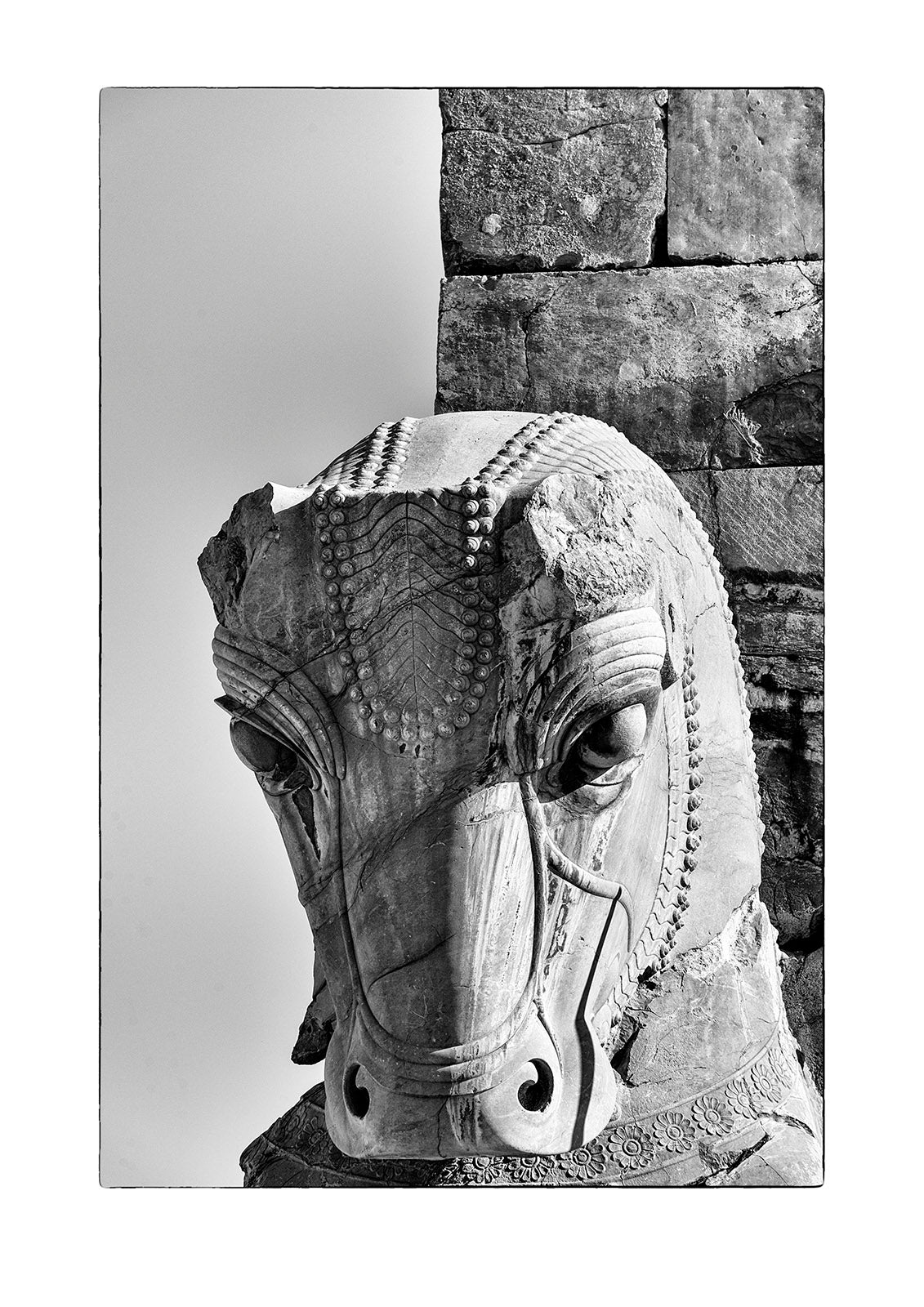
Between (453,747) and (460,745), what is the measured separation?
11 millimetres

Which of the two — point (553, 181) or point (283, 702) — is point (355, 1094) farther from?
point (553, 181)

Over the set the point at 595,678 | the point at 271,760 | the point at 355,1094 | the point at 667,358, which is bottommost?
the point at 355,1094

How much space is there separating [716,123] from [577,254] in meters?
0.39

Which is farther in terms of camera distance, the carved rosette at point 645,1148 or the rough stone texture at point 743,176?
the rough stone texture at point 743,176

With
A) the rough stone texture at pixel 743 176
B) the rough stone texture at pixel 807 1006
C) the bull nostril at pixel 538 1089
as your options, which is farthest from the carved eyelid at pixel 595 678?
the rough stone texture at pixel 743 176

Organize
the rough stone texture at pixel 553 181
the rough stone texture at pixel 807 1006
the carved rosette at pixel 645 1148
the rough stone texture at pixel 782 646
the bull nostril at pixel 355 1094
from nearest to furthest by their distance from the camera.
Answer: the bull nostril at pixel 355 1094
the carved rosette at pixel 645 1148
the rough stone texture at pixel 807 1006
the rough stone texture at pixel 782 646
the rough stone texture at pixel 553 181

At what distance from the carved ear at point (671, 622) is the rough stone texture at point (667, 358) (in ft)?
3.32

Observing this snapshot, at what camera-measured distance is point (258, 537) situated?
A: 2.38m

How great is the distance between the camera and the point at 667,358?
3.50m

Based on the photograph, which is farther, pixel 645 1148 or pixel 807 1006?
pixel 807 1006

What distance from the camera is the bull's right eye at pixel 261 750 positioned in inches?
94.8

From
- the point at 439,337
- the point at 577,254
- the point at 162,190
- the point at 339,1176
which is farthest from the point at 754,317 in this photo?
the point at 339,1176

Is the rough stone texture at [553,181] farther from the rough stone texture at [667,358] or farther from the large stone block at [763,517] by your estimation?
the large stone block at [763,517]

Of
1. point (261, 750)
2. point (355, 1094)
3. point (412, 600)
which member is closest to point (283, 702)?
point (261, 750)
